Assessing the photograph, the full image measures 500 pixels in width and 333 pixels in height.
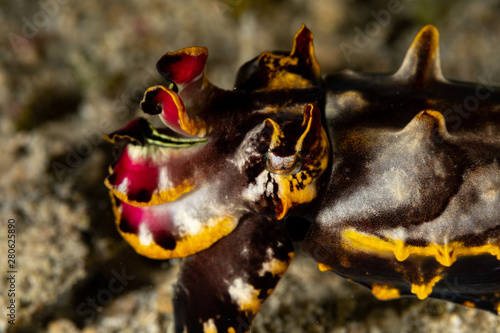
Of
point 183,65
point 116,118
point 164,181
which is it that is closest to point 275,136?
point 183,65

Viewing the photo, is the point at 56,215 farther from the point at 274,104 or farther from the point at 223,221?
the point at 274,104

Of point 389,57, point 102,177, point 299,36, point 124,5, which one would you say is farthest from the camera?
point 389,57

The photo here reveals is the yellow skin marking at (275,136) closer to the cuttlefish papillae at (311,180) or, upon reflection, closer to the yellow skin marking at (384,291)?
the cuttlefish papillae at (311,180)

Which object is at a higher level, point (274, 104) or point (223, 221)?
point (274, 104)

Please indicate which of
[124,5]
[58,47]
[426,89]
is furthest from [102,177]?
[426,89]

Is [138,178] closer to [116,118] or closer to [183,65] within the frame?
[183,65]

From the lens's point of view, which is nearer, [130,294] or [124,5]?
[130,294]

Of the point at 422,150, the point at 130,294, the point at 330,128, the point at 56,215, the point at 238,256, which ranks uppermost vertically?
the point at 422,150

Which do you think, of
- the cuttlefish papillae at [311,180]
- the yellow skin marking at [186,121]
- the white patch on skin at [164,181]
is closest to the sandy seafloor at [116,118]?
the cuttlefish papillae at [311,180]
